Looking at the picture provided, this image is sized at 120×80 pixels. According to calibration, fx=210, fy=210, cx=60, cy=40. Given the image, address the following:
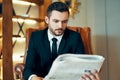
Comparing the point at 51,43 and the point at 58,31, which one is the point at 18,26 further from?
the point at 58,31

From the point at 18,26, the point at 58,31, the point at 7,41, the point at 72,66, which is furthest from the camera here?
the point at 18,26

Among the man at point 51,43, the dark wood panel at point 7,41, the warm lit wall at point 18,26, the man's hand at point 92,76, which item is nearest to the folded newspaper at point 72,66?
the man's hand at point 92,76

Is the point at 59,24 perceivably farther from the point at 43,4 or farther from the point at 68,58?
the point at 43,4

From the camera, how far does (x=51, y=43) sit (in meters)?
1.60

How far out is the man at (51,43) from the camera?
1.50 metres

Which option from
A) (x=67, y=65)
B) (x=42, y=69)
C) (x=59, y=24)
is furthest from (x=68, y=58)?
(x=42, y=69)

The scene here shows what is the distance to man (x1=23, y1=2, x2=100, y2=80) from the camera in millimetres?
1499

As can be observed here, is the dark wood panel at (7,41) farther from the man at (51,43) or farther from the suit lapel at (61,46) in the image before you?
the suit lapel at (61,46)

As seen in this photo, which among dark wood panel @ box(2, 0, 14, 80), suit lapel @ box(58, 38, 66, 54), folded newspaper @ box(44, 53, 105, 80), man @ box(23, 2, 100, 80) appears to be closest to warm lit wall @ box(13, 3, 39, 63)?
dark wood panel @ box(2, 0, 14, 80)

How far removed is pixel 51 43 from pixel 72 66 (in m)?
0.57

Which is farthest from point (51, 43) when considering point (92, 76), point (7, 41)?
point (7, 41)

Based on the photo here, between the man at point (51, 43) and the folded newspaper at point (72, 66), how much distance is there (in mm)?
387

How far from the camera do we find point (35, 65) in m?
1.52

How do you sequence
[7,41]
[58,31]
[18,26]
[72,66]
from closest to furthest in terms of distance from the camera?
[72,66] → [58,31] → [7,41] → [18,26]
